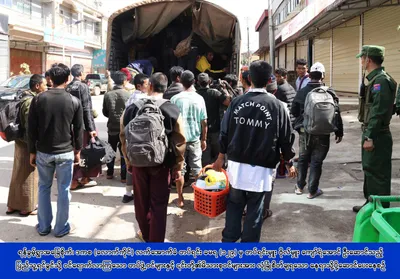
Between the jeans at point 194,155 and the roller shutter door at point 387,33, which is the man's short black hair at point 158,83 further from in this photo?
the roller shutter door at point 387,33

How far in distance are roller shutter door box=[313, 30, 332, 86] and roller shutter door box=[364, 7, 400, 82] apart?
4933mm

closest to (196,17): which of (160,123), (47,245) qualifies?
(160,123)

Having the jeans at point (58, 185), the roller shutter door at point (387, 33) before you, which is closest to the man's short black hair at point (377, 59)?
the jeans at point (58, 185)

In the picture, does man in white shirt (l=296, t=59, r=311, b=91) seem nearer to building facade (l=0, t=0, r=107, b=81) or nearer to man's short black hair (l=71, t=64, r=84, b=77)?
man's short black hair (l=71, t=64, r=84, b=77)

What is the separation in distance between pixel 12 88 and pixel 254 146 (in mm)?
13525

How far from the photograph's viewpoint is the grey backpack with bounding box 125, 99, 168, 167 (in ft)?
10.8

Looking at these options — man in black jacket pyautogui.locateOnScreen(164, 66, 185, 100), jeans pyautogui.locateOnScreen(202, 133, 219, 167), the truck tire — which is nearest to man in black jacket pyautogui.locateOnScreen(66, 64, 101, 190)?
man in black jacket pyautogui.locateOnScreen(164, 66, 185, 100)

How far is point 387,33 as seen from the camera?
12.6 metres

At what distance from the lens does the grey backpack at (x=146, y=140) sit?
3279 mm

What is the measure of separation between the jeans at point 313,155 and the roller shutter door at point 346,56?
11.3m

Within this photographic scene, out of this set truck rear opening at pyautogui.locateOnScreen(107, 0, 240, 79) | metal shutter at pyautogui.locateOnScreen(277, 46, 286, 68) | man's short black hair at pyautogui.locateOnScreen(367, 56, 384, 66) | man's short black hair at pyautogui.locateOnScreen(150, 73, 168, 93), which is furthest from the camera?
metal shutter at pyautogui.locateOnScreen(277, 46, 286, 68)

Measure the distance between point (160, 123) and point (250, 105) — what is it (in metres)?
0.83

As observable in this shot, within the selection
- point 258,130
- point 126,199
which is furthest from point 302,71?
point 258,130

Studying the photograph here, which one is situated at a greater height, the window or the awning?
the window
